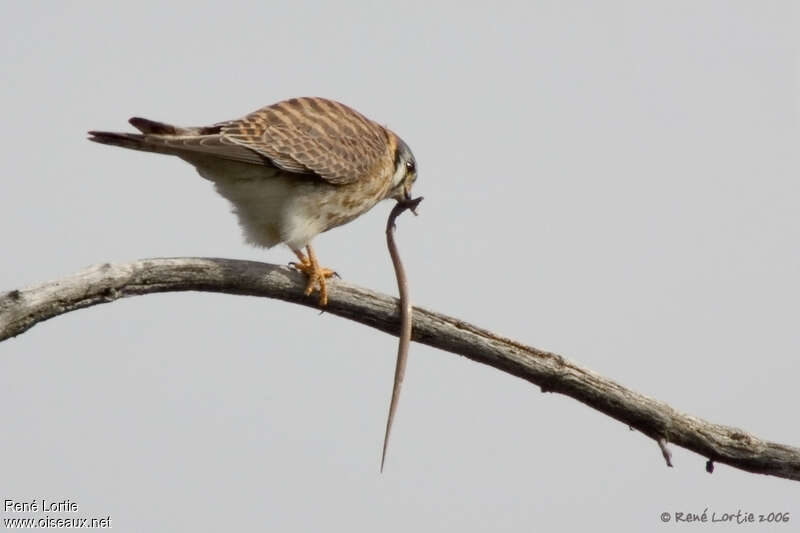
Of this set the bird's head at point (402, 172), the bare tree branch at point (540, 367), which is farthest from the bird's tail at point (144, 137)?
the bird's head at point (402, 172)

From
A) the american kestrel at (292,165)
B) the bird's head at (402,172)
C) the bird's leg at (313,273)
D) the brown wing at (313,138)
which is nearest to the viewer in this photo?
the bird's leg at (313,273)

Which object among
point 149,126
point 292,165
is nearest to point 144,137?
point 149,126

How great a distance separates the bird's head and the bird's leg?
1.23m

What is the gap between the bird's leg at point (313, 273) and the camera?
17.7ft

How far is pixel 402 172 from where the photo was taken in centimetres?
710

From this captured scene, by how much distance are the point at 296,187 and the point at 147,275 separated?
64.8 inches

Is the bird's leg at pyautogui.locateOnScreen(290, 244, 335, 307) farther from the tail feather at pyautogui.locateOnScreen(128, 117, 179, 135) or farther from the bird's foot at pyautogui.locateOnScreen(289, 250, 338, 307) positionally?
the tail feather at pyautogui.locateOnScreen(128, 117, 179, 135)

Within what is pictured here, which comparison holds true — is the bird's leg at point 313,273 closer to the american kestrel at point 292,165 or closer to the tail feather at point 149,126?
the american kestrel at point 292,165

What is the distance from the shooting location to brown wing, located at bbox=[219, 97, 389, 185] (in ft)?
19.8

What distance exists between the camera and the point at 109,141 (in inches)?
201

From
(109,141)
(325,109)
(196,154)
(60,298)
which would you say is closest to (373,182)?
(325,109)

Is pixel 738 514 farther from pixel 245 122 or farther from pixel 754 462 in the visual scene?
pixel 245 122

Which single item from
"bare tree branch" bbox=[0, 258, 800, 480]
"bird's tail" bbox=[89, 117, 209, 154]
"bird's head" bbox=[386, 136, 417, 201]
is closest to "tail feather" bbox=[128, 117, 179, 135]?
"bird's tail" bbox=[89, 117, 209, 154]

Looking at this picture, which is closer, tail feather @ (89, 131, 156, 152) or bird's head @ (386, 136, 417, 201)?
tail feather @ (89, 131, 156, 152)
